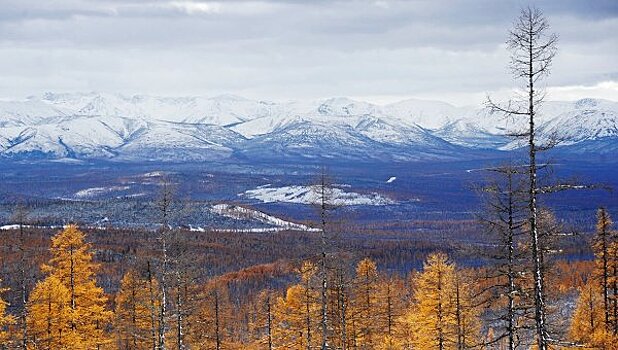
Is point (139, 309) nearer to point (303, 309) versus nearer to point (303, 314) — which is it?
point (303, 314)

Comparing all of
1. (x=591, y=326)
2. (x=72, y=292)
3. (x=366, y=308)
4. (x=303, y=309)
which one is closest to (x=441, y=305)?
(x=366, y=308)

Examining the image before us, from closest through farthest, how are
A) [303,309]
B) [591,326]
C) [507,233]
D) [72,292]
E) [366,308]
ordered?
[507,233] → [72,292] → [303,309] → [366,308] → [591,326]

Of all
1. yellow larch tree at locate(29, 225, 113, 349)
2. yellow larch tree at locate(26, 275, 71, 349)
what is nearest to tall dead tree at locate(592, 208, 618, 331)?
yellow larch tree at locate(29, 225, 113, 349)

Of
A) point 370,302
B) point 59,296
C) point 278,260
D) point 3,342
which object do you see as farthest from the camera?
point 278,260

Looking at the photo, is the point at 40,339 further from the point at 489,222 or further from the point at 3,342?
the point at 489,222

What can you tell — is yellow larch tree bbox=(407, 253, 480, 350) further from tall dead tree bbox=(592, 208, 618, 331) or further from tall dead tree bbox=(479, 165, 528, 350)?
tall dead tree bbox=(479, 165, 528, 350)

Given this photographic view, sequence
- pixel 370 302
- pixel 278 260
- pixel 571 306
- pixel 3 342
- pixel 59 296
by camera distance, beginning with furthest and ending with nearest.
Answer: pixel 278 260, pixel 571 306, pixel 370 302, pixel 3 342, pixel 59 296

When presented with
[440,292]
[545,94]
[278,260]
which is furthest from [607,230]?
[278,260]
